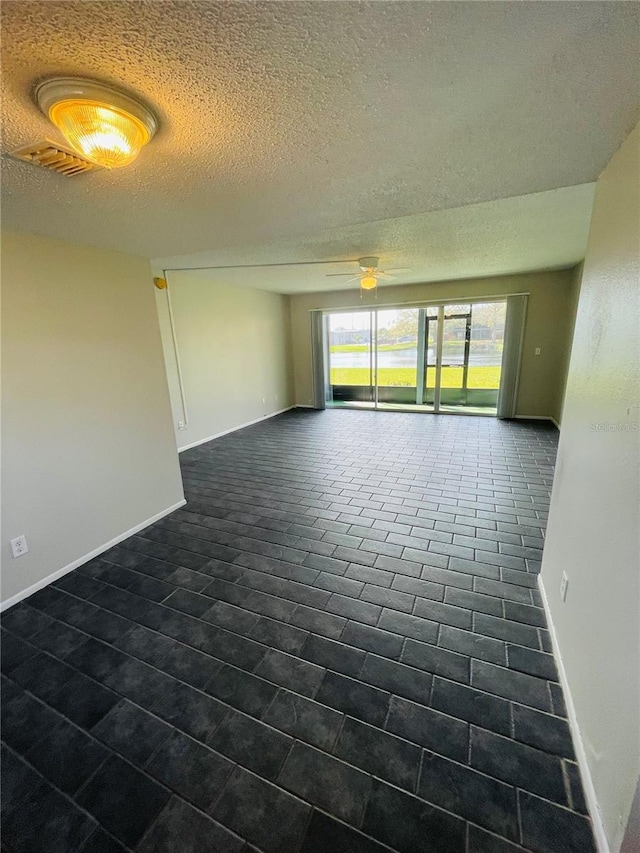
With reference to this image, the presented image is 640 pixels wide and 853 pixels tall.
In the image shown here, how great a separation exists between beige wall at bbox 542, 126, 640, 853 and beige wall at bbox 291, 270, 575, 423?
4.51m

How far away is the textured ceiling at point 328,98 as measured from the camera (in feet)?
2.45

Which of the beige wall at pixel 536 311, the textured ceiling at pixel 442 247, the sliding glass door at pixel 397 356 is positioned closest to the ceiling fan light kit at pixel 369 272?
the textured ceiling at pixel 442 247

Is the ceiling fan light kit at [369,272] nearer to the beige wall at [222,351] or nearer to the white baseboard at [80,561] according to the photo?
the beige wall at [222,351]

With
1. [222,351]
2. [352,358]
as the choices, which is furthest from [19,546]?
[352,358]

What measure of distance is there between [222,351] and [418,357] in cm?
365

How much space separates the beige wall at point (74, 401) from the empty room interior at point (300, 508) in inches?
0.7

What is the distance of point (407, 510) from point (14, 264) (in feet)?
10.5

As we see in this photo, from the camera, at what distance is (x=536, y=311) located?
5.42 metres

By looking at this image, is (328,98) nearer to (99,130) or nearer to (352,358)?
A: (99,130)

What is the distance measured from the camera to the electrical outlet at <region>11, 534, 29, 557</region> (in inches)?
81.3

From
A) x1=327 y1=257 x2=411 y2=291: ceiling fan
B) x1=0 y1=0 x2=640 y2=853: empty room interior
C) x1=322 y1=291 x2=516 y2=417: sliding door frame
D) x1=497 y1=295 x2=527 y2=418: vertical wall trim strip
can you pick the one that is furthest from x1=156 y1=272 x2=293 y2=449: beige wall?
x1=497 y1=295 x2=527 y2=418: vertical wall trim strip

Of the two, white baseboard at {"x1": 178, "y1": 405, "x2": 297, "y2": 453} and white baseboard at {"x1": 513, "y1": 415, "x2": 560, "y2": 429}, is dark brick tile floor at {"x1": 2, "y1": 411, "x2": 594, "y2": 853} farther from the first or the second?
white baseboard at {"x1": 513, "y1": 415, "x2": 560, "y2": 429}

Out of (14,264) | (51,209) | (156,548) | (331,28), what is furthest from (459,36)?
(156,548)

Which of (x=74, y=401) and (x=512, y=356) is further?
(x=512, y=356)
